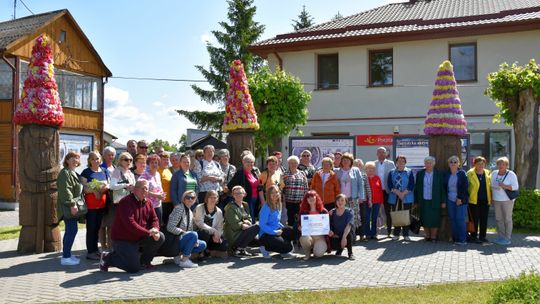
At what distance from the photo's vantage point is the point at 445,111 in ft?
38.7

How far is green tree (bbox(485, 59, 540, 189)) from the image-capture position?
1300 centimetres

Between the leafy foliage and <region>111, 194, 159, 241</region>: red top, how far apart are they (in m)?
9.44

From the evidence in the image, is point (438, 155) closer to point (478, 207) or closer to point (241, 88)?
point (478, 207)

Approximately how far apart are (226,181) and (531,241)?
21.1 ft

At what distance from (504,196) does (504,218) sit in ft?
1.49

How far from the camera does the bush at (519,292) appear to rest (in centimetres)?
484

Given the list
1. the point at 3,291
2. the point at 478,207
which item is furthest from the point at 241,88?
the point at 3,291

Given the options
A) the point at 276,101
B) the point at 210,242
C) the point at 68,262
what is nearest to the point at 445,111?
the point at 210,242

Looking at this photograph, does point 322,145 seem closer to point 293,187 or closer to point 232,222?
point 293,187

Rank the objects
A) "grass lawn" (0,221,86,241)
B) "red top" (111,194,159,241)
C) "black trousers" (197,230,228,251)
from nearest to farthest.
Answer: "red top" (111,194,159,241) → "black trousers" (197,230,228,251) → "grass lawn" (0,221,86,241)

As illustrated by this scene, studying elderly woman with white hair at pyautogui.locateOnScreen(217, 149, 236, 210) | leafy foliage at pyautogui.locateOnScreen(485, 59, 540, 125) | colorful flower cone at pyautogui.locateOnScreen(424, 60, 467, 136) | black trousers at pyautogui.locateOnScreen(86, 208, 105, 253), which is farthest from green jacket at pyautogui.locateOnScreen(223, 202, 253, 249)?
leafy foliage at pyautogui.locateOnScreen(485, 59, 540, 125)

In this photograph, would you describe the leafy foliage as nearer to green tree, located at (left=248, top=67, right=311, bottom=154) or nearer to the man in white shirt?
the man in white shirt

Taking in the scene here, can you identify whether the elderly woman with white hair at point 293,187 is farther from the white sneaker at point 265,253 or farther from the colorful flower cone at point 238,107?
the colorful flower cone at point 238,107

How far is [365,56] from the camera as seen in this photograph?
2097 cm
